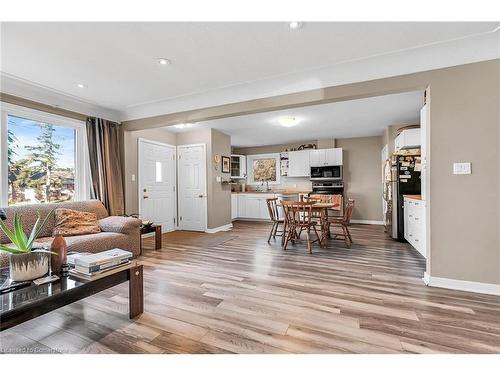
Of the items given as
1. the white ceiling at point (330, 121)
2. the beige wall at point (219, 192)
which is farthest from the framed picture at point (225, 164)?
the white ceiling at point (330, 121)

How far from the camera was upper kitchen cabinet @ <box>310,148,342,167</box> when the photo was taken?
645 cm

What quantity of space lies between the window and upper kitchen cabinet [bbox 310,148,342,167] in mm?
5289

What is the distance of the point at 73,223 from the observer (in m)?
3.18

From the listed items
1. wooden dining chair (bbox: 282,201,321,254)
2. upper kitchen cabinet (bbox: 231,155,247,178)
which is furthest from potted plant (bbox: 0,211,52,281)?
upper kitchen cabinet (bbox: 231,155,247,178)

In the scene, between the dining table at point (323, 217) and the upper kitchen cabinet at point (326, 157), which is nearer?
the dining table at point (323, 217)

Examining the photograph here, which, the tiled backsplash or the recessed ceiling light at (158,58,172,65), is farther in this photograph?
the tiled backsplash

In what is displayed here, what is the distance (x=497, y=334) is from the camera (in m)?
1.66

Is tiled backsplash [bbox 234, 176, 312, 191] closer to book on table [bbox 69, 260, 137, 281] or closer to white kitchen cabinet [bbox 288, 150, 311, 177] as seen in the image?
white kitchen cabinet [bbox 288, 150, 311, 177]

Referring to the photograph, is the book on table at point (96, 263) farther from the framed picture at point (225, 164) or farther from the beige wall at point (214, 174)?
the framed picture at point (225, 164)

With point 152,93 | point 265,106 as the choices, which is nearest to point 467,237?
point 265,106

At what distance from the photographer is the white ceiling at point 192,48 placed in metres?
2.08

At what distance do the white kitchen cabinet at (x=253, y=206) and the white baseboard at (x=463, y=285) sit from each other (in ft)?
15.3
